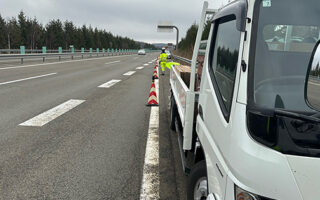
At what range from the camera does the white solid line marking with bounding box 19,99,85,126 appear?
5.45m

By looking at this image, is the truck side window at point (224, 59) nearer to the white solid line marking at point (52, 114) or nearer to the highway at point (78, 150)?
the highway at point (78, 150)

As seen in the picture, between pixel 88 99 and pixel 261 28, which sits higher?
pixel 261 28

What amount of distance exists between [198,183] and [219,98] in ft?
2.68

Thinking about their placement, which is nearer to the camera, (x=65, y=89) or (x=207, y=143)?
(x=207, y=143)

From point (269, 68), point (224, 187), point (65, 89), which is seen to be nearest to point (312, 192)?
point (224, 187)

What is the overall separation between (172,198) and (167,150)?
1400mm

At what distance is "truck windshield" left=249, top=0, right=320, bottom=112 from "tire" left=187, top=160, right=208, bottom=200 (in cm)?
92

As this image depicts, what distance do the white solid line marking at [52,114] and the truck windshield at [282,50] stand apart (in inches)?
191

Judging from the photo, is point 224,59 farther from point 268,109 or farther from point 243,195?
point 243,195

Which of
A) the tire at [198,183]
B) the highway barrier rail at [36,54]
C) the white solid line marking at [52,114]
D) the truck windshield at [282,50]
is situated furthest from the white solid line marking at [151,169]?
the highway barrier rail at [36,54]

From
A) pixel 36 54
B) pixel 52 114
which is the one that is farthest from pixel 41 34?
pixel 52 114

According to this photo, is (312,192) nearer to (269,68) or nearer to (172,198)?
(269,68)

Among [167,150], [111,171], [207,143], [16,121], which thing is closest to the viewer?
[207,143]

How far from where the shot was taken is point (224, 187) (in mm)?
1659
